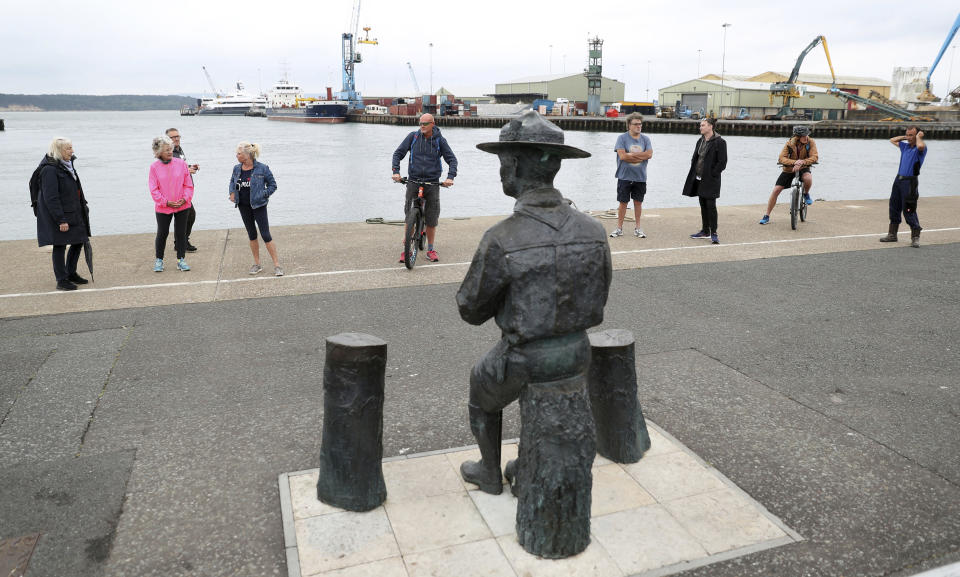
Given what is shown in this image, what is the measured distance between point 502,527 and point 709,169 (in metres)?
8.29

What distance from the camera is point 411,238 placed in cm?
859

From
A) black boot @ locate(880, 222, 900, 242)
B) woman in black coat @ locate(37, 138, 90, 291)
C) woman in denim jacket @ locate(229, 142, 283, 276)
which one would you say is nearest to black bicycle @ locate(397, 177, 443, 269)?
woman in denim jacket @ locate(229, 142, 283, 276)

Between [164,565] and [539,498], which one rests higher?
[539,498]

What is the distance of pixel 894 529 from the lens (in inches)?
132

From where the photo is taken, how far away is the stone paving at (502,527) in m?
3.04

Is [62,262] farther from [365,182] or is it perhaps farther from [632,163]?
[365,182]

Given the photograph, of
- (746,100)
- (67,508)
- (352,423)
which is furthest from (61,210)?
(746,100)

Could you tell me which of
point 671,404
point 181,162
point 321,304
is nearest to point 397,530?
point 671,404

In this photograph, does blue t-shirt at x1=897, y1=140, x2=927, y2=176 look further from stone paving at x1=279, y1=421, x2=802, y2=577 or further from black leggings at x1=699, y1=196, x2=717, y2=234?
stone paving at x1=279, y1=421, x2=802, y2=577

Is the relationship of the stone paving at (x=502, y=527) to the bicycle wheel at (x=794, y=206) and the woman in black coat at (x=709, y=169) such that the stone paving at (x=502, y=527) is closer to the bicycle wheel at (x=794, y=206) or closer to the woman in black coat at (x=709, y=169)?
the woman in black coat at (x=709, y=169)

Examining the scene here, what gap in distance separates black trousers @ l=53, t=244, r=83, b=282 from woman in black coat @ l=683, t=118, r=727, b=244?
8229 millimetres

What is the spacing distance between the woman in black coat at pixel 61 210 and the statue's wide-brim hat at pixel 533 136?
6258 mm

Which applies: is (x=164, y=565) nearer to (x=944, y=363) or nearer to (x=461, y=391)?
(x=461, y=391)

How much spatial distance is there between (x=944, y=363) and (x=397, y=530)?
4.79 meters
